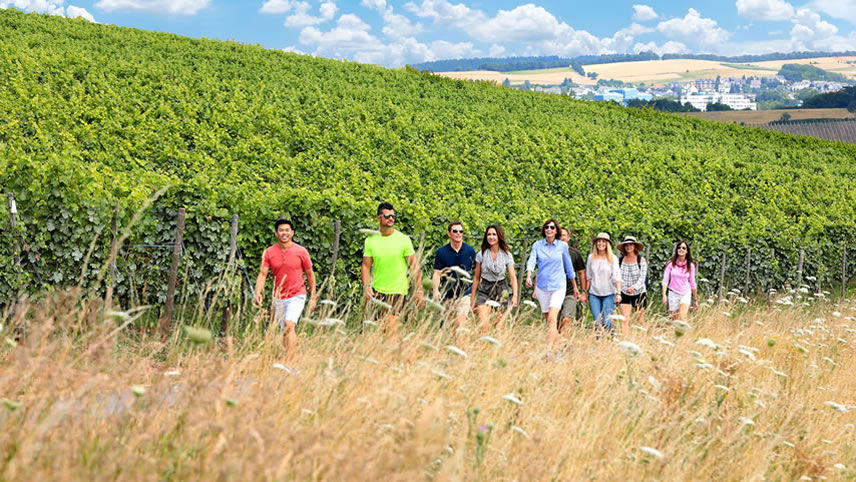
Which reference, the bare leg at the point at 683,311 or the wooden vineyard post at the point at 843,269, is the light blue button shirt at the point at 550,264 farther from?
the wooden vineyard post at the point at 843,269

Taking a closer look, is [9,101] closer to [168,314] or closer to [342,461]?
[168,314]

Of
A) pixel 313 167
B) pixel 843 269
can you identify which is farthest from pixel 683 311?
pixel 843 269

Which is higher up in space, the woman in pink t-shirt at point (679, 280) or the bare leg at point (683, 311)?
the woman in pink t-shirt at point (679, 280)

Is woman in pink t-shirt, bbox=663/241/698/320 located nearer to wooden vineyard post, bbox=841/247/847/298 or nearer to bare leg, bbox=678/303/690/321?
bare leg, bbox=678/303/690/321

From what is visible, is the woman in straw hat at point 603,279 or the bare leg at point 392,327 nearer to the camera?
the bare leg at point 392,327

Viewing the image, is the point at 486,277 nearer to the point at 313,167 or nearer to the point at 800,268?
the point at 313,167

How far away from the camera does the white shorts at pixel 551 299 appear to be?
1004cm

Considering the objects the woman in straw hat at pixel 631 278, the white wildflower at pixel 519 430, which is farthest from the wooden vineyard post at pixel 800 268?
the white wildflower at pixel 519 430

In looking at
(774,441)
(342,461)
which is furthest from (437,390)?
(774,441)

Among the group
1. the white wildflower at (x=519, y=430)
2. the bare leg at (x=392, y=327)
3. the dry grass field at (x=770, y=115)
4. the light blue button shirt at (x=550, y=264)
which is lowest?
the dry grass field at (x=770, y=115)

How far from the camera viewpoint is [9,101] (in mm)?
18500

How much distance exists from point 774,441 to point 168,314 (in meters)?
7.00

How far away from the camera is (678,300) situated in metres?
11.9

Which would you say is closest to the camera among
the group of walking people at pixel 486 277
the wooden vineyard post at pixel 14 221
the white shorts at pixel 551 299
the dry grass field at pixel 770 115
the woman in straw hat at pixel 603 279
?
the group of walking people at pixel 486 277
